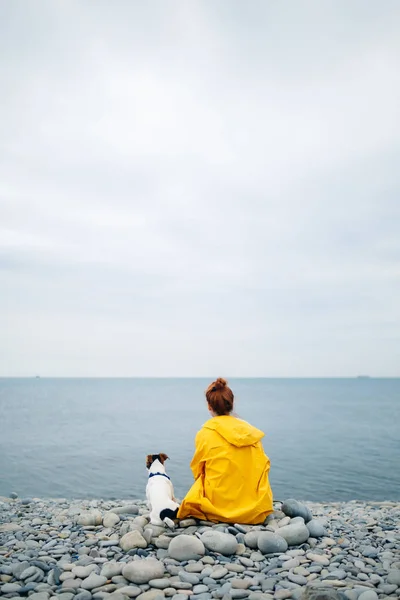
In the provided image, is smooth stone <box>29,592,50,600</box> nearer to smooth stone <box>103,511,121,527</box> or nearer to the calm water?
smooth stone <box>103,511,121,527</box>

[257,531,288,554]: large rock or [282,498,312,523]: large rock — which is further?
[282,498,312,523]: large rock

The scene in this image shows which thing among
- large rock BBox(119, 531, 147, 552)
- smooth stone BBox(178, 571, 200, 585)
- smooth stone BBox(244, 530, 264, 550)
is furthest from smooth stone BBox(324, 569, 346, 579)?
large rock BBox(119, 531, 147, 552)

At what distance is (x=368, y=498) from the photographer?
1745 cm

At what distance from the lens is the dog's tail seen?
20.8ft

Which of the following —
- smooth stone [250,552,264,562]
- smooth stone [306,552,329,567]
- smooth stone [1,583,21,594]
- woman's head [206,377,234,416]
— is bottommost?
smooth stone [1,583,21,594]

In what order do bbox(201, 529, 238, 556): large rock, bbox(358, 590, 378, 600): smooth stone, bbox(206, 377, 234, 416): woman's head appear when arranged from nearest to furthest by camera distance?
bbox(358, 590, 378, 600): smooth stone < bbox(201, 529, 238, 556): large rock < bbox(206, 377, 234, 416): woman's head

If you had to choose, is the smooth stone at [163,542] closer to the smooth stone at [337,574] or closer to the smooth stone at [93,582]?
the smooth stone at [93,582]

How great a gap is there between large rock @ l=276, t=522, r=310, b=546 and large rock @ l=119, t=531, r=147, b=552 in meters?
1.87

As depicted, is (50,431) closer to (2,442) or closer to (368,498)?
(2,442)

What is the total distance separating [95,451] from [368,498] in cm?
1813

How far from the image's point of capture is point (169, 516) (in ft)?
21.2

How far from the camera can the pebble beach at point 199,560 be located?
4.54 m

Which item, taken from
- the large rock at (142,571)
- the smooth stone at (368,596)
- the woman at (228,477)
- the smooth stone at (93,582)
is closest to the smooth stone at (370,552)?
the woman at (228,477)

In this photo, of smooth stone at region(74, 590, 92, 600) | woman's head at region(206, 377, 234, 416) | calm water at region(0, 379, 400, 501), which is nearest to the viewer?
smooth stone at region(74, 590, 92, 600)
